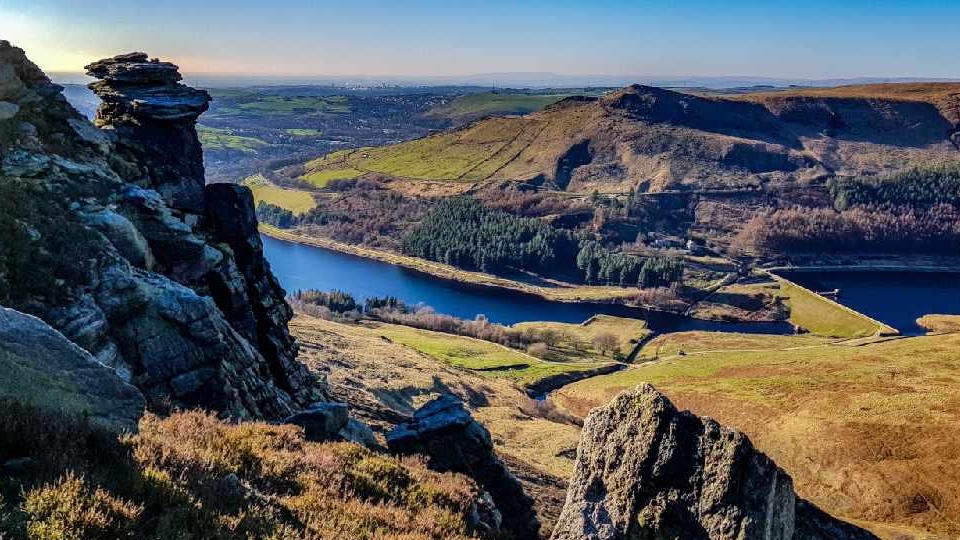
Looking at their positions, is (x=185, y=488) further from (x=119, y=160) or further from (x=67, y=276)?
(x=119, y=160)

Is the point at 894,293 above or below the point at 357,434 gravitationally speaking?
below

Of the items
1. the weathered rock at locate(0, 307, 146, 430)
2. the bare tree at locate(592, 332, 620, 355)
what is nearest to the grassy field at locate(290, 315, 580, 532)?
the weathered rock at locate(0, 307, 146, 430)

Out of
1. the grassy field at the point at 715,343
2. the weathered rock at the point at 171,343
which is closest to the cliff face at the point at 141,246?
the weathered rock at the point at 171,343

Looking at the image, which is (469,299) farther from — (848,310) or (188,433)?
(188,433)

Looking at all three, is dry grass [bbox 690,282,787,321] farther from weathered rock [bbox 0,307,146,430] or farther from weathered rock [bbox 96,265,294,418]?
weathered rock [bbox 0,307,146,430]

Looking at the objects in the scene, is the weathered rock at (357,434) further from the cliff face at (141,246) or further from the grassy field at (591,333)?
the grassy field at (591,333)

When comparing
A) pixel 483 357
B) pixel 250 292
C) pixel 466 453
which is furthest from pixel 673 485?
pixel 483 357

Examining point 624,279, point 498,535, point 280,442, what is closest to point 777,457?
point 498,535
